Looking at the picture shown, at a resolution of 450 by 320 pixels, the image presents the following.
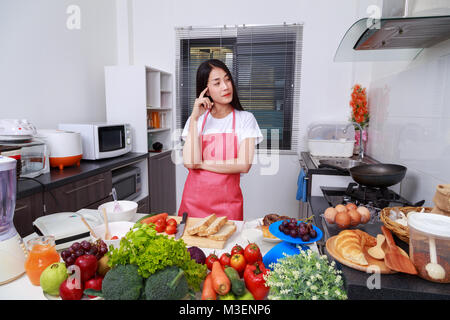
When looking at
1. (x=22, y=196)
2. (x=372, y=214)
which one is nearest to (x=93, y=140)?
(x=22, y=196)

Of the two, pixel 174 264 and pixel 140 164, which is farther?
pixel 140 164

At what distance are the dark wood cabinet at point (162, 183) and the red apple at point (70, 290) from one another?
7.69ft

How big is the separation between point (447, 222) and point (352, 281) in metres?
0.29

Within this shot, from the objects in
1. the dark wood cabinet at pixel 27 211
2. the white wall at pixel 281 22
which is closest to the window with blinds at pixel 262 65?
the white wall at pixel 281 22

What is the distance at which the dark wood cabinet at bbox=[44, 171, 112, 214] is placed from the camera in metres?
1.79

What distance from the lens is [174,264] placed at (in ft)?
2.33

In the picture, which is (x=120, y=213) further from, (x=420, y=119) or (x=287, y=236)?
(x=420, y=119)

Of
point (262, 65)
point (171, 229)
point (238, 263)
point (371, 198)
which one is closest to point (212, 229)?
point (171, 229)

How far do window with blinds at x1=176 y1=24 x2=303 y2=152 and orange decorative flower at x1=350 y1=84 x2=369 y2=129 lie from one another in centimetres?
62

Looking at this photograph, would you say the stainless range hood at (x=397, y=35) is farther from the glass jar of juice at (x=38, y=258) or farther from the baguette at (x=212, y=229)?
the glass jar of juice at (x=38, y=258)

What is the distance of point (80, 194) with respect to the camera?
2033 millimetres

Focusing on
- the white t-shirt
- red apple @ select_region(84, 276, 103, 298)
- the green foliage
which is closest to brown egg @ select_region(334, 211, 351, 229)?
the green foliage

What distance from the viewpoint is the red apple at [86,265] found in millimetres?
753
